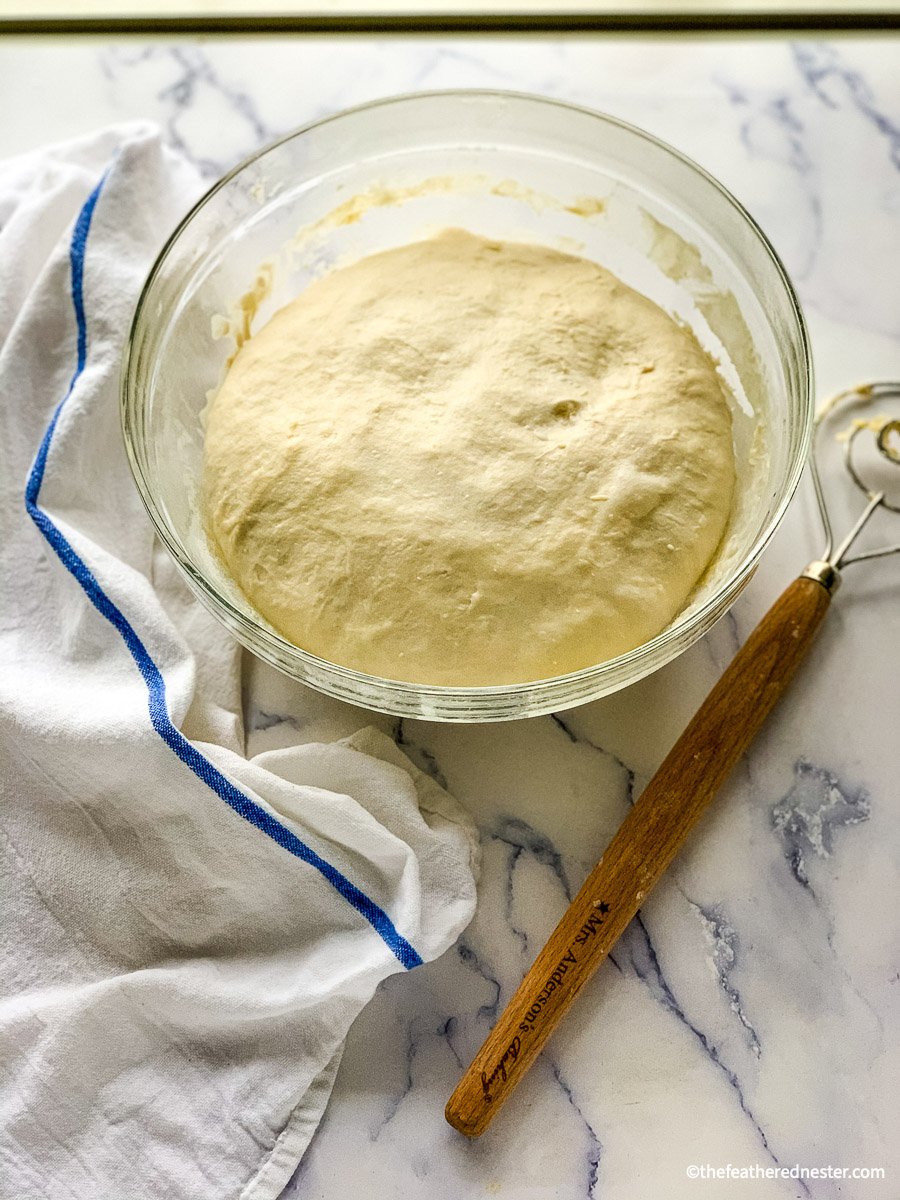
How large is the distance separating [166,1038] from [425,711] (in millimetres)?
340

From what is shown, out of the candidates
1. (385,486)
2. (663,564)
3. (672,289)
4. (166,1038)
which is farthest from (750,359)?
(166,1038)

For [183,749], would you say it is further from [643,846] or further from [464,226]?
[464,226]

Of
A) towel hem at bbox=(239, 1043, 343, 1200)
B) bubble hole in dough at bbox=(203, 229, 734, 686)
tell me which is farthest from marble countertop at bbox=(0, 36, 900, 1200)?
bubble hole in dough at bbox=(203, 229, 734, 686)

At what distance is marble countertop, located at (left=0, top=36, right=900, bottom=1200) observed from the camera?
2.94ft

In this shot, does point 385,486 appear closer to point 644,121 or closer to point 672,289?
point 672,289

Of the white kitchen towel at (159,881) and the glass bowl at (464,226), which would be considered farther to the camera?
the glass bowl at (464,226)

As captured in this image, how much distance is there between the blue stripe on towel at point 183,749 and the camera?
0.93 m

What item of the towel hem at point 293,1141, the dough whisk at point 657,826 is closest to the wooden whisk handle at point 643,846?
the dough whisk at point 657,826

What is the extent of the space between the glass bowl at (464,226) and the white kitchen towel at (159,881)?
9 centimetres

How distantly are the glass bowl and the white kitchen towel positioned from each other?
94 mm

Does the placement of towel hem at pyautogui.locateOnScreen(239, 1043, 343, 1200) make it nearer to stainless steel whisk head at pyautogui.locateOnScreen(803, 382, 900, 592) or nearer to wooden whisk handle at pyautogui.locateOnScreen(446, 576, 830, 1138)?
wooden whisk handle at pyautogui.locateOnScreen(446, 576, 830, 1138)

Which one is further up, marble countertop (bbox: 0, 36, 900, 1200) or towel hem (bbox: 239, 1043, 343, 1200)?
marble countertop (bbox: 0, 36, 900, 1200)

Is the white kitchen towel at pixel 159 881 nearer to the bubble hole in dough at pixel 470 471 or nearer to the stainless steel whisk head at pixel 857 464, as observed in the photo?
the bubble hole in dough at pixel 470 471

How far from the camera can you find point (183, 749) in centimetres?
93
